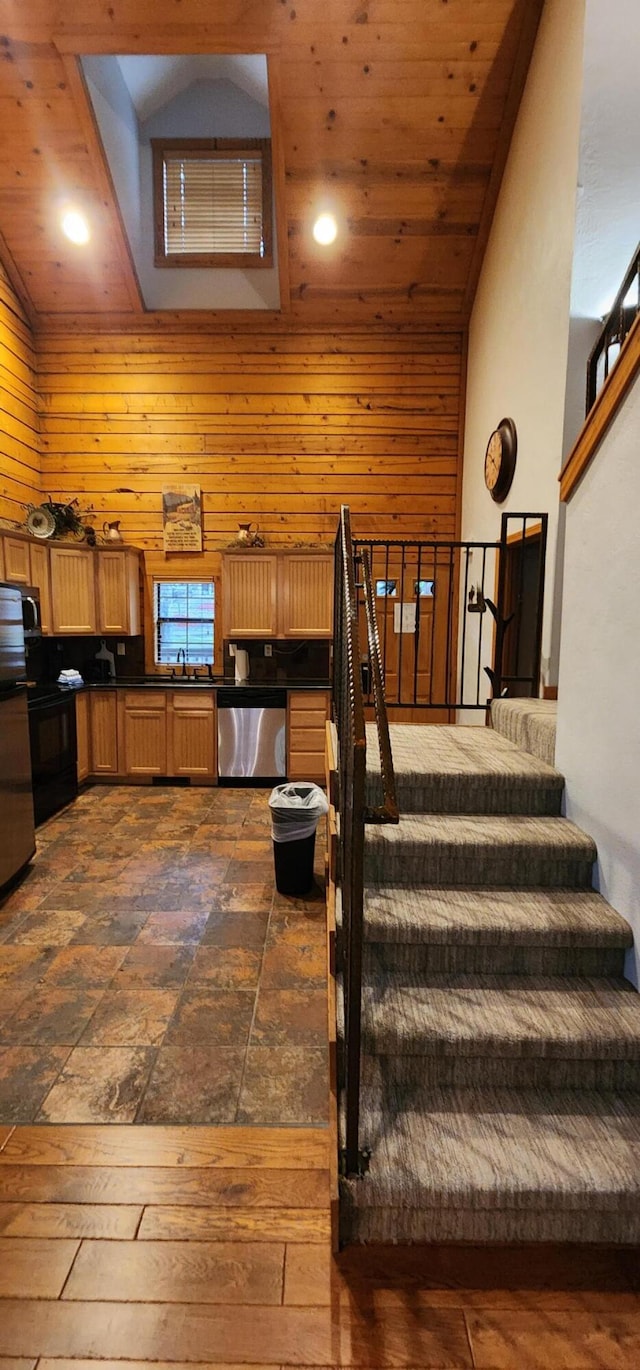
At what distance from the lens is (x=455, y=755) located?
9.16 ft

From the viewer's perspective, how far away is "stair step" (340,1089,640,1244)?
149 centimetres

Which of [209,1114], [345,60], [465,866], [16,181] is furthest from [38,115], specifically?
[209,1114]

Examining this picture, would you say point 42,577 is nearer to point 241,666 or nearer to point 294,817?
point 241,666

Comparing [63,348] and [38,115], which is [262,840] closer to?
[63,348]

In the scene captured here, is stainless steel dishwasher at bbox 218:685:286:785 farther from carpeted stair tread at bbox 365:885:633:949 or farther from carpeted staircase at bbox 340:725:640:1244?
carpeted stair tread at bbox 365:885:633:949

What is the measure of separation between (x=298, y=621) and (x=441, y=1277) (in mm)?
4765

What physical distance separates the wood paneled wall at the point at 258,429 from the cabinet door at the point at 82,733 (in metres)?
1.61

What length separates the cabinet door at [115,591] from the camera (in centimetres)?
568

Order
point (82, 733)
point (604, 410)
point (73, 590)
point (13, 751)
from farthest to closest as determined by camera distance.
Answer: point (73, 590), point (82, 733), point (13, 751), point (604, 410)

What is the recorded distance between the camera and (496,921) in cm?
199

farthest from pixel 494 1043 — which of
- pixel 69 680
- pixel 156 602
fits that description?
pixel 156 602

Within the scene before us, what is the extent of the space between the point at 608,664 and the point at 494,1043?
131 centimetres

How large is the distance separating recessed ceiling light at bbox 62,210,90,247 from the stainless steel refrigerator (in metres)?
3.59

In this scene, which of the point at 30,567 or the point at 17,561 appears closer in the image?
the point at 17,561
